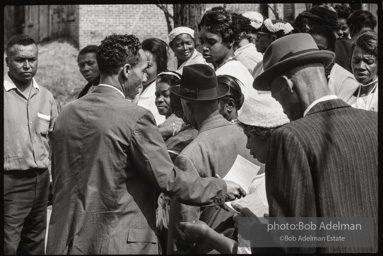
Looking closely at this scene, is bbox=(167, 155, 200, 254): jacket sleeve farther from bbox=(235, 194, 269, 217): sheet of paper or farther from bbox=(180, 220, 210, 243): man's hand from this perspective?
bbox=(235, 194, 269, 217): sheet of paper

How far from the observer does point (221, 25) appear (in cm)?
654

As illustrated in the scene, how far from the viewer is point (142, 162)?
12.8 ft

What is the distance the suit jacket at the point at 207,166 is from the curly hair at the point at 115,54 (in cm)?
68

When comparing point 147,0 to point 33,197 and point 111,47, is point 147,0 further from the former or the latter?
point 33,197

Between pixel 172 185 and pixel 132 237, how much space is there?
38 cm

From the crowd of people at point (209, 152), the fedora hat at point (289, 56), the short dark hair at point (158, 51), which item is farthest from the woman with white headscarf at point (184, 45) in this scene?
the fedora hat at point (289, 56)

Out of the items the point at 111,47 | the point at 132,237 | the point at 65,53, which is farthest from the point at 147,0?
Answer: the point at 65,53

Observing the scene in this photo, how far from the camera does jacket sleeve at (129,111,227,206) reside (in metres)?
3.92

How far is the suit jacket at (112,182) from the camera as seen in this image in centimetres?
392

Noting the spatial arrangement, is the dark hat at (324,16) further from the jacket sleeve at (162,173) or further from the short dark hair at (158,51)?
the jacket sleeve at (162,173)

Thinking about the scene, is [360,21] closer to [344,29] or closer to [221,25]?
[344,29]

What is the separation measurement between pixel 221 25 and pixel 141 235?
309cm

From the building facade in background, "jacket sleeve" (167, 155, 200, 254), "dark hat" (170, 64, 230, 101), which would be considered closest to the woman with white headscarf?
"dark hat" (170, 64, 230, 101)

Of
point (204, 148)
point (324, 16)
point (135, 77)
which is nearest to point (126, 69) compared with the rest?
point (135, 77)
